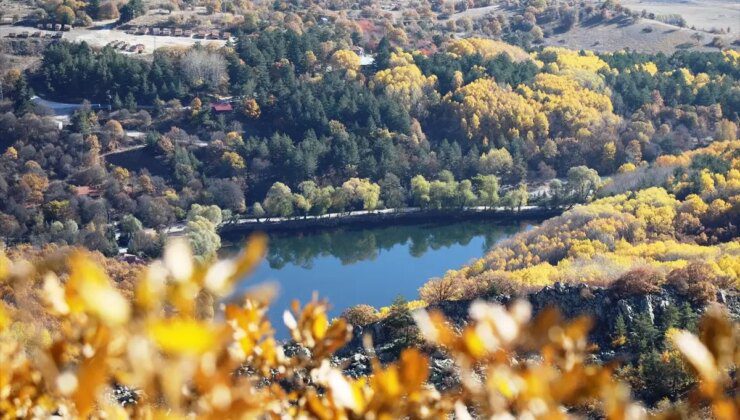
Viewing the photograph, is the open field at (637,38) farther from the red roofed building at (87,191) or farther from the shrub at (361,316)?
the shrub at (361,316)

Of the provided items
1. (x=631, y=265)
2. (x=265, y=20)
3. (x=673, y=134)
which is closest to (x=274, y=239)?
(x=631, y=265)

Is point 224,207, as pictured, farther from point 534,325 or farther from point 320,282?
point 534,325

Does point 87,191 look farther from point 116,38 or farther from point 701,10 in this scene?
point 701,10

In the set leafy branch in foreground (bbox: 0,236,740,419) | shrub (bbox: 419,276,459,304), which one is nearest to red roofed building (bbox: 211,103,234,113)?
shrub (bbox: 419,276,459,304)

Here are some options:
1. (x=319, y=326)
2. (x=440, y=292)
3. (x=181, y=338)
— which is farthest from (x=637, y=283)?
(x=181, y=338)

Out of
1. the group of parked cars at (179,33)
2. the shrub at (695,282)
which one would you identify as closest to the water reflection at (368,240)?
the shrub at (695,282)

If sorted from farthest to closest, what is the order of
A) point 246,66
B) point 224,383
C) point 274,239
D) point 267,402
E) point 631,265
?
point 246,66 → point 274,239 → point 631,265 → point 267,402 → point 224,383
